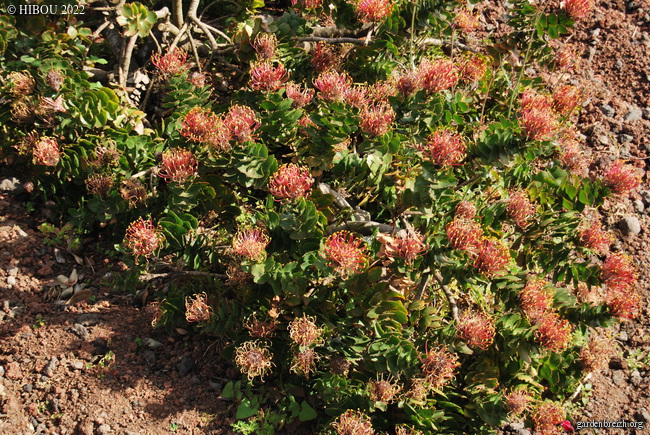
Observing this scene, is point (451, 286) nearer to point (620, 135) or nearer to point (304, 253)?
point (304, 253)

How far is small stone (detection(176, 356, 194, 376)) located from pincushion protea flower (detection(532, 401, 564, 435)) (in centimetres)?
177

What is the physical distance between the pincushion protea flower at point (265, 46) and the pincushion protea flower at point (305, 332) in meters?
1.61

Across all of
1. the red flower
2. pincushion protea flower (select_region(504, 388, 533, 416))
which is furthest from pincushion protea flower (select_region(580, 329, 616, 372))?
the red flower

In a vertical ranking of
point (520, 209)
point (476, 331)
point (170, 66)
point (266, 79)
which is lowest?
point (476, 331)

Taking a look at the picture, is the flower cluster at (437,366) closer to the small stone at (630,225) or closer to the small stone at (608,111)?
the small stone at (630,225)

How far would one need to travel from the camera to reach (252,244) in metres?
2.62

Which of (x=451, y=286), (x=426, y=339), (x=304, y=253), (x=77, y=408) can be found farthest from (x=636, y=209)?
(x=77, y=408)

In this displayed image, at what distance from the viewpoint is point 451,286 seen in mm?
3283

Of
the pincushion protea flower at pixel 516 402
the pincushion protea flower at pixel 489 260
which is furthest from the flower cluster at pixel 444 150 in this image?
the pincushion protea flower at pixel 516 402

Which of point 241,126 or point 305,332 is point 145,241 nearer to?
point 241,126

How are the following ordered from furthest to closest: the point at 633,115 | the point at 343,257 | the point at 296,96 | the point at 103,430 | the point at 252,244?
1. the point at 633,115
2. the point at 296,96
3. the point at 103,430
4. the point at 252,244
5. the point at 343,257

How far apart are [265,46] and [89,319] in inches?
72.3

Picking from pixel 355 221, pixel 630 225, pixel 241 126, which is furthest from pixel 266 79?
pixel 630 225

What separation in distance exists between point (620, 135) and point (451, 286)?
7.32 ft
